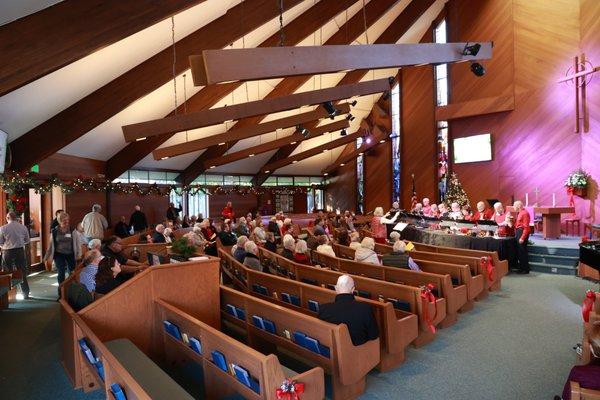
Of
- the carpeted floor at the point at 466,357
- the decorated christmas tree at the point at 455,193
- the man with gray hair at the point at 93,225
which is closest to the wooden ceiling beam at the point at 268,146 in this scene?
the decorated christmas tree at the point at 455,193

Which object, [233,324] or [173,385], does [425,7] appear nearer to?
[233,324]

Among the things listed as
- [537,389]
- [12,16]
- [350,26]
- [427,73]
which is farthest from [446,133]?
[12,16]

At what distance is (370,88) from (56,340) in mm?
6394

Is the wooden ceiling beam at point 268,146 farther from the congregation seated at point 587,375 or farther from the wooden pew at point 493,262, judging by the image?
the congregation seated at point 587,375

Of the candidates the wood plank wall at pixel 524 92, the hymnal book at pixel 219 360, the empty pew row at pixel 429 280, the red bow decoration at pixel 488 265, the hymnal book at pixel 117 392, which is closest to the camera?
the hymnal book at pixel 117 392

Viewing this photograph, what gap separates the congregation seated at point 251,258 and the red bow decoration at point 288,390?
9.93 ft

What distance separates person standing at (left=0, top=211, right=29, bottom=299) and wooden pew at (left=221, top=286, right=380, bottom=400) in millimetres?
4224

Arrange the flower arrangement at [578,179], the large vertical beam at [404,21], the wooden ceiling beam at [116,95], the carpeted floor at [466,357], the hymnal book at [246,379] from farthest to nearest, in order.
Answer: the large vertical beam at [404,21], the flower arrangement at [578,179], the wooden ceiling beam at [116,95], the carpeted floor at [466,357], the hymnal book at [246,379]

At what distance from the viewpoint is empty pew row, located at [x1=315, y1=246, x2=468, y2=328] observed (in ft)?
14.0

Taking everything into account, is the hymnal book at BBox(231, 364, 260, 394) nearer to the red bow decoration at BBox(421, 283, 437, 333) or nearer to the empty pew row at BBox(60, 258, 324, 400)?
the empty pew row at BBox(60, 258, 324, 400)

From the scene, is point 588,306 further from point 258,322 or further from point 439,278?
point 258,322

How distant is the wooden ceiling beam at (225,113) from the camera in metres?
6.63

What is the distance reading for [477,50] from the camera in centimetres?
598

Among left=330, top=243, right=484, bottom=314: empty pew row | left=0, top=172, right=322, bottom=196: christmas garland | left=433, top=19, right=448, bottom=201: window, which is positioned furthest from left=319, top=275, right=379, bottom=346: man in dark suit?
left=433, top=19, right=448, bottom=201: window
